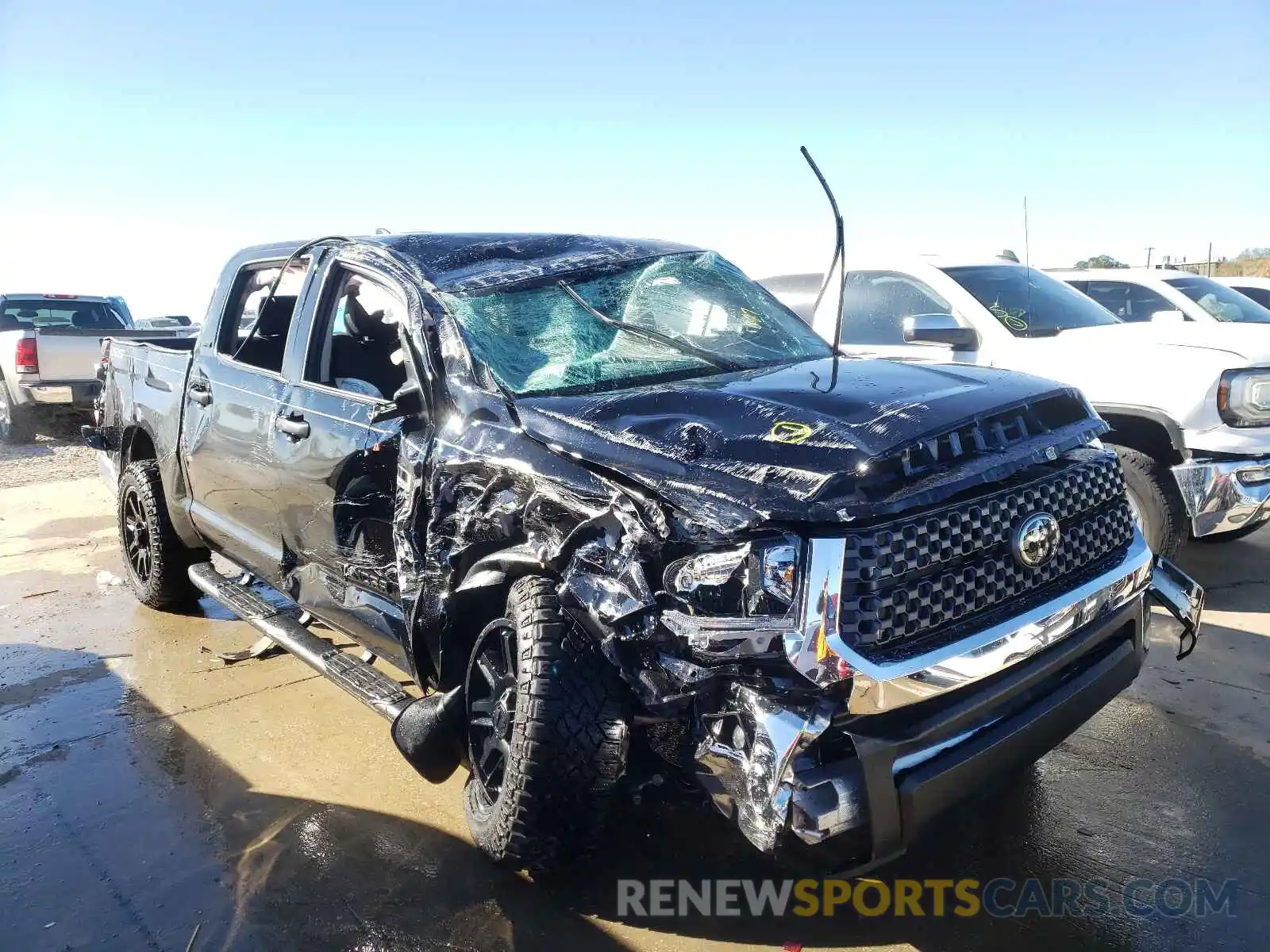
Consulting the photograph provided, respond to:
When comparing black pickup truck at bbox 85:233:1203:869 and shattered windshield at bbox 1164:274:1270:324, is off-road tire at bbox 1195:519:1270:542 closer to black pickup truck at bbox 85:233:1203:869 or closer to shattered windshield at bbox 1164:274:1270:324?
black pickup truck at bbox 85:233:1203:869

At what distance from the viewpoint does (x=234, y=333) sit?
4.75 metres

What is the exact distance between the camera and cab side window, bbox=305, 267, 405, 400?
12.1ft

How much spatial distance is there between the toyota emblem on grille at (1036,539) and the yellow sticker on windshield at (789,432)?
0.63 meters

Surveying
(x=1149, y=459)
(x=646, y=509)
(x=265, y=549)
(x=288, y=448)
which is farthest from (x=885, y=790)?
(x=1149, y=459)

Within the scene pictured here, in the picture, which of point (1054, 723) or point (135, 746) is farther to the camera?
point (135, 746)

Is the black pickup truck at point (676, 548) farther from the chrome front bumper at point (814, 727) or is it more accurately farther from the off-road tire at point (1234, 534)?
the off-road tire at point (1234, 534)

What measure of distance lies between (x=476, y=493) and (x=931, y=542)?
1333 millimetres

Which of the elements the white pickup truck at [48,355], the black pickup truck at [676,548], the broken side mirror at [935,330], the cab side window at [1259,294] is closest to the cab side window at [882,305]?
the broken side mirror at [935,330]

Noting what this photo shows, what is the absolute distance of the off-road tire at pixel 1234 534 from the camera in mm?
5271

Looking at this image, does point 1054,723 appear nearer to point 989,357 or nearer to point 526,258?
point 526,258

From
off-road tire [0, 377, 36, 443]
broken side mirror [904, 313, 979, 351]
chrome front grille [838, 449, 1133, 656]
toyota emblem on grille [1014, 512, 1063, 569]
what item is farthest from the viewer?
A: off-road tire [0, 377, 36, 443]

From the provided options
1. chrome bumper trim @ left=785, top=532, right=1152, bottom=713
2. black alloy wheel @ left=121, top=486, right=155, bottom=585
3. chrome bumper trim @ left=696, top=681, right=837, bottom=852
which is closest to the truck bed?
black alloy wheel @ left=121, top=486, right=155, bottom=585

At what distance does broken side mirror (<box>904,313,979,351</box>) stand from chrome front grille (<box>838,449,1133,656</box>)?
7.49 feet

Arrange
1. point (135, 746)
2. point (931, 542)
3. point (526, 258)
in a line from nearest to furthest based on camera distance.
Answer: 1. point (931, 542)
2. point (526, 258)
3. point (135, 746)
